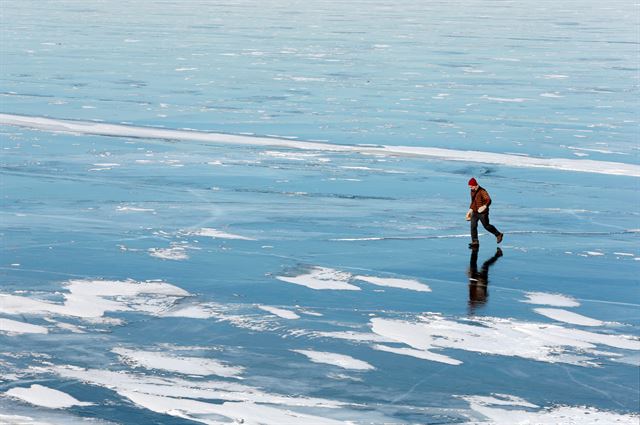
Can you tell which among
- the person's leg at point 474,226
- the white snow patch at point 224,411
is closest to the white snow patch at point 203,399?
the white snow patch at point 224,411

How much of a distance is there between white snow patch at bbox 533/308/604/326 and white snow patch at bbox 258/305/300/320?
2.27 metres

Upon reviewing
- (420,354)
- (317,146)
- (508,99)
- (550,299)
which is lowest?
(420,354)

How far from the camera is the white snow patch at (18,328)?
439 inches

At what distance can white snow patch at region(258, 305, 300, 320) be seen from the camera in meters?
11.8

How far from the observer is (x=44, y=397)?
936 centimetres

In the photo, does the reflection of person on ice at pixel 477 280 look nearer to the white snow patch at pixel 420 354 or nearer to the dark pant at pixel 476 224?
the dark pant at pixel 476 224

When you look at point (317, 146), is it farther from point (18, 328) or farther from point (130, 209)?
point (18, 328)

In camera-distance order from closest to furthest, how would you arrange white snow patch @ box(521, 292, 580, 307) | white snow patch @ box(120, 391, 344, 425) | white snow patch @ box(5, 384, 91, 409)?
white snow patch @ box(120, 391, 344, 425) < white snow patch @ box(5, 384, 91, 409) < white snow patch @ box(521, 292, 580, 307)

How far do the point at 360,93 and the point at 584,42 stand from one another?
1875 centimetres

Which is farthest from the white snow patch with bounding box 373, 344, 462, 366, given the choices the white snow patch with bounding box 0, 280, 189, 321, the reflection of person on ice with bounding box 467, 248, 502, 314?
the white snow patch with bounding box 0, 280, 189, 321

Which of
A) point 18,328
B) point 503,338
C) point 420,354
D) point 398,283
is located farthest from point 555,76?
point 18,328

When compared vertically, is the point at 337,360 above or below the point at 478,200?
below

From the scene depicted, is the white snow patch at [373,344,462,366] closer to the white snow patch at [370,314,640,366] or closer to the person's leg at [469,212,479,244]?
the white snow patch at [370,314,640,366]

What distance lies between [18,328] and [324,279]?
331 centimetres
